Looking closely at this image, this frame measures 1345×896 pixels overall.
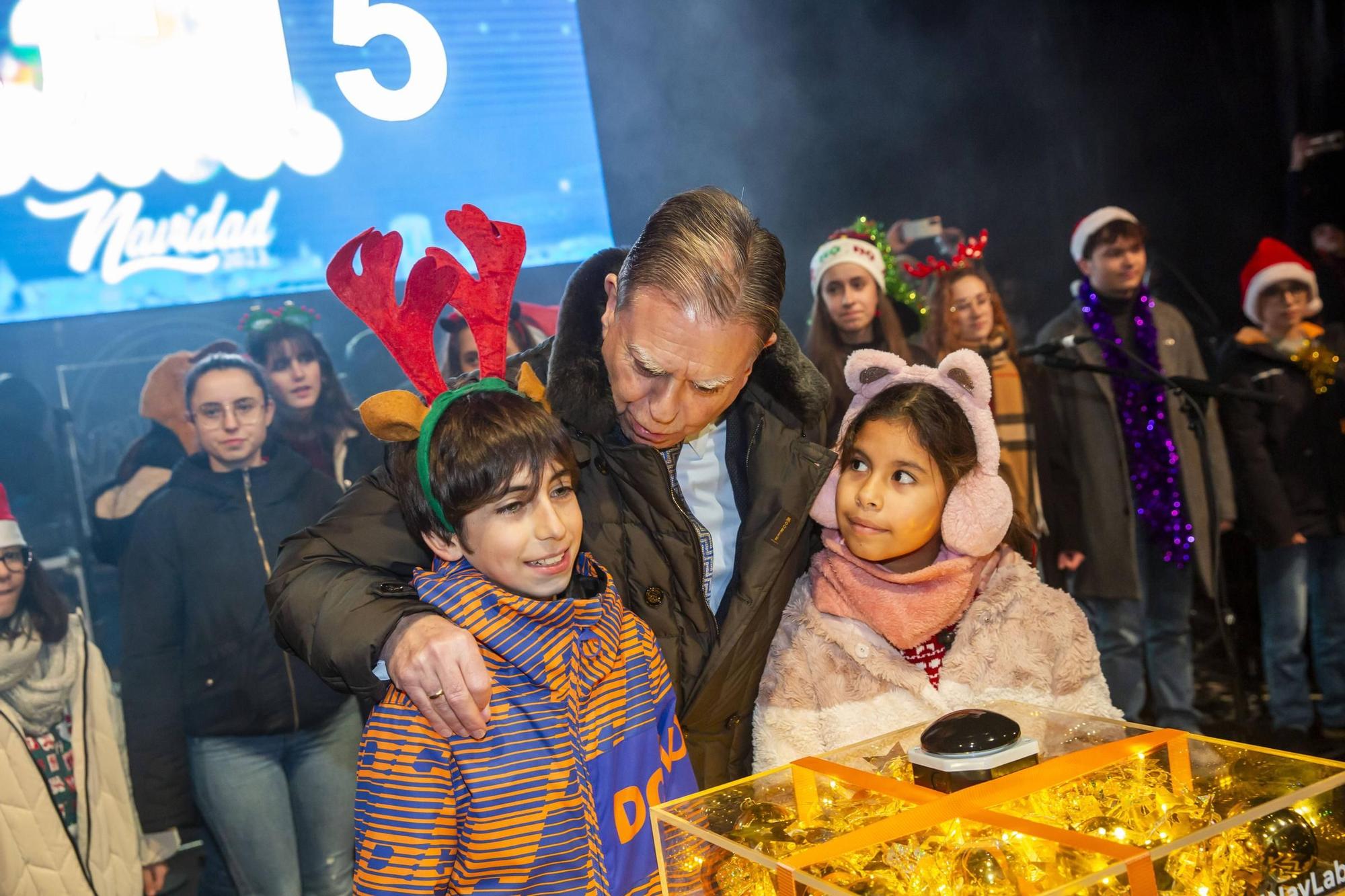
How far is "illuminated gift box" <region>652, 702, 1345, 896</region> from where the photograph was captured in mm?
781

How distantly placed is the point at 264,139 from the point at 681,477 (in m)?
2.22

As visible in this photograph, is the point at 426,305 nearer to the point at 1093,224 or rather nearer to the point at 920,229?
the point at 920,229

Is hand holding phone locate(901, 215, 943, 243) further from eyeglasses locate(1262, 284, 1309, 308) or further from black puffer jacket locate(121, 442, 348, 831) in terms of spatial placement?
black puffer jacket locate(121, 442, 348, 831)

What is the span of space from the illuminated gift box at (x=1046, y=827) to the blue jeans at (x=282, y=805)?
238 cm

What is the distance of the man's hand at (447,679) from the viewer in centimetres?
123

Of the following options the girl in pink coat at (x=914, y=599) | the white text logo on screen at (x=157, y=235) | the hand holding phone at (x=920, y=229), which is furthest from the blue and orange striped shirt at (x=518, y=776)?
the hand holding phone at (x=920, y=229)

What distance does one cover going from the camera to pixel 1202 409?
3674 mm

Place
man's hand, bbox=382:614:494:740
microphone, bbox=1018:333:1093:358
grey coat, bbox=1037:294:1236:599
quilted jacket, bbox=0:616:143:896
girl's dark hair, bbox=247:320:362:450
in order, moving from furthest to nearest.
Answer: grey coat, bbox=1037:294:1236:599
microphone, bbox=1018:333:1093:358
girl's dark hair, bbox=247:320:362:450
quilted jacket, bbox=0:616:143:896
man's hand, bbox=382:614:494:740

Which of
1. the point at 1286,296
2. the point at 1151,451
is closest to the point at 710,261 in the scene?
the point at 1151,451

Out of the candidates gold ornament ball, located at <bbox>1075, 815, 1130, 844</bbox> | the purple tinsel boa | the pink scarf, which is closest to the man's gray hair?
the pink scarf

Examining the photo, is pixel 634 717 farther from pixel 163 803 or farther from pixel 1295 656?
pixel 1295 656

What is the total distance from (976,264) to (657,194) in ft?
3.71

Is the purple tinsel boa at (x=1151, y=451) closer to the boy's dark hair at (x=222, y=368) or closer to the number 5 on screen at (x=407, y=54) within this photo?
the number 5 on screen at (x=407, y=54)

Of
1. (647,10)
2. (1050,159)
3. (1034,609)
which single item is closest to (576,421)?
(1034,609)
